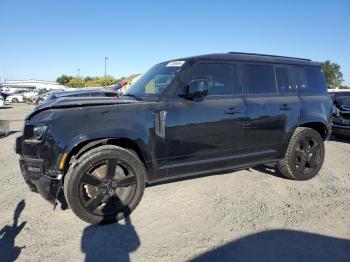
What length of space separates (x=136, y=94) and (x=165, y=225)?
6.59 ft

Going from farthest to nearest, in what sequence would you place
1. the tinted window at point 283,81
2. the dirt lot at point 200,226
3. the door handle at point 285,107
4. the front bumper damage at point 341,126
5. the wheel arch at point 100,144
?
the front bumper damage at point 341,126, the tinted window at point 283,81, the door handle at point 285,107, the wheel arch at point 100,144, the dirt lot at point 200,226

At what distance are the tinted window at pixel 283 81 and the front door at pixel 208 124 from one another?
35.0 inches

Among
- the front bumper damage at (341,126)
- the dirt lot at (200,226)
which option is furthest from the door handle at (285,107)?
the front bumper damage at (341,126)

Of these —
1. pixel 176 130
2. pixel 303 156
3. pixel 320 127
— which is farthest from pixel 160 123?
pixel 320 127

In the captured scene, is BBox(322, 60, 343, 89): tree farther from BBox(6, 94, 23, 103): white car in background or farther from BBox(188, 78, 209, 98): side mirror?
BBox(188, 78, 209, 98): side mirror

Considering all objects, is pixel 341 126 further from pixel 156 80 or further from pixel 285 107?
pixel 156 80

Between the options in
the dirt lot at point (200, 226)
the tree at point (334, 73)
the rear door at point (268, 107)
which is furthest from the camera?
the tree at point (334, 73)

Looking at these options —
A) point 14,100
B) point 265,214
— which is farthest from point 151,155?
point 14,100

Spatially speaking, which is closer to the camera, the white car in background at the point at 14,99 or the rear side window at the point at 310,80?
the rear side window at the point at 310,80

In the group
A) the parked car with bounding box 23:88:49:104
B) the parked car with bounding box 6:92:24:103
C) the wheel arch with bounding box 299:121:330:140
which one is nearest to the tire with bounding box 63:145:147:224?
the wheel arch with bounding box 299:121:330:140

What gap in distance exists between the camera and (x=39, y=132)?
3.49 meters

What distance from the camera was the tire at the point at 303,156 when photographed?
524 centimetres

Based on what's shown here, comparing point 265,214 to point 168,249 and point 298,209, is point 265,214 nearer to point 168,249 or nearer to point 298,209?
point 298,209

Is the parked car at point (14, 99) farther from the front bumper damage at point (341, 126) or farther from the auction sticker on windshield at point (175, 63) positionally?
the auction sticker on windshield at point (175, 63)
